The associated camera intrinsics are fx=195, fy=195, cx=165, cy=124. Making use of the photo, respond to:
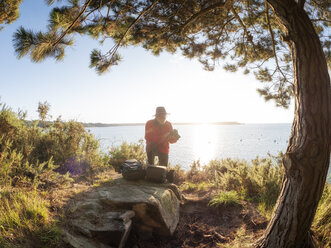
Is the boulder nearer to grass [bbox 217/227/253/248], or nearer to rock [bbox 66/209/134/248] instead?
rock [bbox 66/209/134/248]

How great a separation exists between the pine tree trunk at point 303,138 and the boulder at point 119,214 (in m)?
1.75

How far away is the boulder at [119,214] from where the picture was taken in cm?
271

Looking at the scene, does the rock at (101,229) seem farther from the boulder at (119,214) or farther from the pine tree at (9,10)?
the pine tree at (9,10)

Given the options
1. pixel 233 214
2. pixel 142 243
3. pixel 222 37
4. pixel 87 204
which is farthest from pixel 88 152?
pixel 222 37

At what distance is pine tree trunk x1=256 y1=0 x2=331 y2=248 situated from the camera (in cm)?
215

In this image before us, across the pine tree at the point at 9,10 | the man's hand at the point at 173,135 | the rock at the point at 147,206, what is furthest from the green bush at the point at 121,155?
the pine tree at the point at 9,10

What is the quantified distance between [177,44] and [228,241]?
4.45m

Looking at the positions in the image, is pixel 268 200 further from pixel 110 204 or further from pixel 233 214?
pixel 110 204

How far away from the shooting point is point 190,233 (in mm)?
3572

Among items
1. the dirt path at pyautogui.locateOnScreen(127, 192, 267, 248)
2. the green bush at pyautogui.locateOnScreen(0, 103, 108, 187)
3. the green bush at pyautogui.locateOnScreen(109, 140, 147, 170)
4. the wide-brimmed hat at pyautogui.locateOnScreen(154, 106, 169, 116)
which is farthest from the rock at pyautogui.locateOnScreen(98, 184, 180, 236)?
the green bush at pyautogui.locateOnScreen(109, 140, 147, 170)

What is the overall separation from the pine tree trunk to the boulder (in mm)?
1752

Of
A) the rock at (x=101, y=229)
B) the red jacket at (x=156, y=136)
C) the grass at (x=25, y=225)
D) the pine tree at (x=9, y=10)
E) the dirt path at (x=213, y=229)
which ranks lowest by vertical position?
the dirt path at (x=213, y=229)

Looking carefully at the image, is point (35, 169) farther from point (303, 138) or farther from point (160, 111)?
point (303, 138)

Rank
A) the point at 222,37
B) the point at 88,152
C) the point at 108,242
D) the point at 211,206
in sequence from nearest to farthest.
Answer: the point at 108,242 → the point at 211,206 → the point at 222,37 → the point at 88,152
